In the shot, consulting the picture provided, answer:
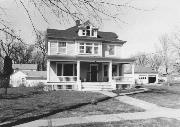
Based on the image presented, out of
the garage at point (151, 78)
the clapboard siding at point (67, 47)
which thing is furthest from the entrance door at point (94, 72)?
the garage at point (151, 78)

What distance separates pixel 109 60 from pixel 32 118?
18.6 meters

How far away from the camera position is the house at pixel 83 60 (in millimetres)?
27672

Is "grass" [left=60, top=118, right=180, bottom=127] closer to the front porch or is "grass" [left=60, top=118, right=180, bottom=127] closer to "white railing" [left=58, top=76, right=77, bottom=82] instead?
the front porch

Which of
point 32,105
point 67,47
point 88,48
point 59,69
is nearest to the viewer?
point 32,105

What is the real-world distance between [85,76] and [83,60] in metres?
3.47

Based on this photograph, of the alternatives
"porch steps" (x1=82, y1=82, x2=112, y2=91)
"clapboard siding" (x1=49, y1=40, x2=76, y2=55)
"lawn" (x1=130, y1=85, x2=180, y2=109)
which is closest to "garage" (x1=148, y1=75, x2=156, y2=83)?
"porch steps" (x1=82, y1=82, x2=112, y2=91)

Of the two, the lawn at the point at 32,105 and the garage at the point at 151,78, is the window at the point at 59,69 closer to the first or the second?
the lawn at the point at 32,105

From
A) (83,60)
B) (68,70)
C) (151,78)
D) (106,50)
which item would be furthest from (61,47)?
(151,78)

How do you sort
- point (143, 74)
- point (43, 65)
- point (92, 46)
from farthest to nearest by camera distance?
point (43, 65)
point (143, 74)
point (92, 46)

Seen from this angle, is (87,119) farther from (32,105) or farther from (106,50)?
(106,50)

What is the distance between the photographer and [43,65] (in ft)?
279

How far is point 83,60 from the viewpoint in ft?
90.9

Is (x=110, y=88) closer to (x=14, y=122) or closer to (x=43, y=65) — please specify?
(x=14, y=122)

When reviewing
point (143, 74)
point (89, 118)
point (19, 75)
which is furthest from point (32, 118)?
point (19, 75)
